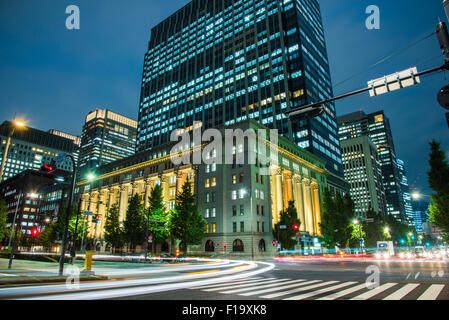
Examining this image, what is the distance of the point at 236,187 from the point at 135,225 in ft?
75.7

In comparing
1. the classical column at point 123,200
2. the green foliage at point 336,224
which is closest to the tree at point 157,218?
the classical column at point 123,200

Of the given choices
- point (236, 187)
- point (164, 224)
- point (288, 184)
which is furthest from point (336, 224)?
point (164, 224)

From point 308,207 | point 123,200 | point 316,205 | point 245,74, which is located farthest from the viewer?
point 245,74

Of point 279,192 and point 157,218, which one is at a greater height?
point 279,192

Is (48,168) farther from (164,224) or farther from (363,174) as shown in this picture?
(363,174)

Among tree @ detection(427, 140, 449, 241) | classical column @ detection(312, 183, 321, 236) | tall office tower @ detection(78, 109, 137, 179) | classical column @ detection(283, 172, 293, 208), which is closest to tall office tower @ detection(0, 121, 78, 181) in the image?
tall office tower @ detection(78, 109, 137, 179)

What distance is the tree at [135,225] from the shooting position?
55.0 metres

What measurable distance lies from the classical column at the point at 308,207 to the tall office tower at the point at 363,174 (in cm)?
9285

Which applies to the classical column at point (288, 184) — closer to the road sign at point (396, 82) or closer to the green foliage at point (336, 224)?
the green foliage at point (336, 224)

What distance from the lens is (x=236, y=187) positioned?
55812 millimetres
